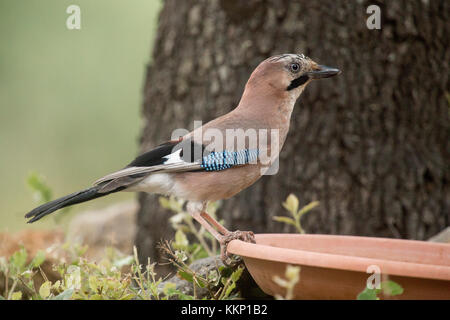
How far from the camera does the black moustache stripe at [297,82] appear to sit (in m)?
2.56

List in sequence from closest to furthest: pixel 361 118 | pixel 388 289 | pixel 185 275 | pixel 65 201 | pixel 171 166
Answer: pixel 388 289 → pixel 185 275 → pixel 65 201 → pixel 171 166 → pixel 361 118

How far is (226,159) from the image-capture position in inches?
93.4

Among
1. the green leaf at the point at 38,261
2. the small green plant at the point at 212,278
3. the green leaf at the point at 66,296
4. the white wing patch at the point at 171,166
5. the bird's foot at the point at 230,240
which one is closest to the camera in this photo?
the green leaf at the point at 66,296

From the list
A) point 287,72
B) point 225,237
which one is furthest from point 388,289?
point 287,72

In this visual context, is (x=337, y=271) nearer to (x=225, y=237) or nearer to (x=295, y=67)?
(x=225, y=237)

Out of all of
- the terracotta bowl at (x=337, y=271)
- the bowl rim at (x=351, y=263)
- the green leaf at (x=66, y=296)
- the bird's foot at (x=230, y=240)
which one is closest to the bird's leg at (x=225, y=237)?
the bird's foot at (x=230, y=240)

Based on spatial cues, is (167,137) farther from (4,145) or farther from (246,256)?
(4,145)

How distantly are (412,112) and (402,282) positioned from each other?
216cm

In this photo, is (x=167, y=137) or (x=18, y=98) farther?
(x=18, y=98)

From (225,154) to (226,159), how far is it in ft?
0.08

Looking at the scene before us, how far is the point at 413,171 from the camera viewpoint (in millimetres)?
3396

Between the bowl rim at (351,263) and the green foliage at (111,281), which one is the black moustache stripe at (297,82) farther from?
the bowl rim at (351,263)

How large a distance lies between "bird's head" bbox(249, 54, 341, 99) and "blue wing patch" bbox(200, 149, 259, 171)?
0.38 metres
